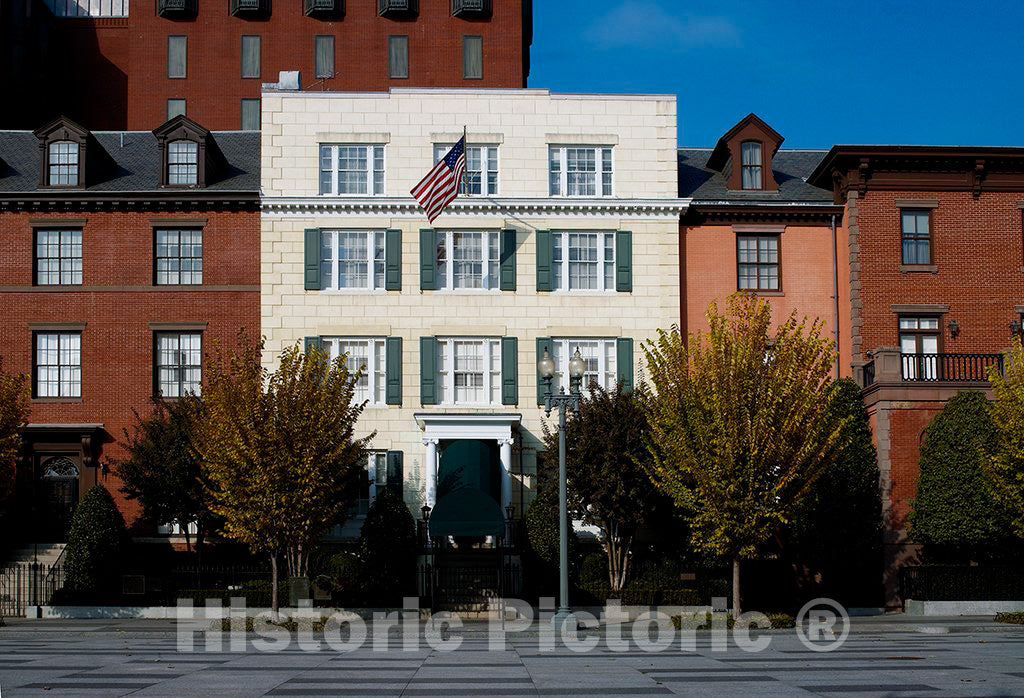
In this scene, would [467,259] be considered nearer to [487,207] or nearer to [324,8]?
[487,207]

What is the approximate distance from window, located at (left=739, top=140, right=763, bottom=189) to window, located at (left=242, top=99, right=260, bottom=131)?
24.6 meters

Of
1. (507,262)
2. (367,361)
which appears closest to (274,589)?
(367,361)

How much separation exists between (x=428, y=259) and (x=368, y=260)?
6.30ft

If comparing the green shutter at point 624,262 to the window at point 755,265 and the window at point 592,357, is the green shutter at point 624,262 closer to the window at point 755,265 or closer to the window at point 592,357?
the window at point 592,357

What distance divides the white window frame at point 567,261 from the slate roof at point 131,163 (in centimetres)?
974

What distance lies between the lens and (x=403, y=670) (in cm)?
2088

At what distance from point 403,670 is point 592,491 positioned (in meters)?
16.6

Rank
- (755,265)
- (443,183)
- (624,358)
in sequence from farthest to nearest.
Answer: (755,265), (624,358), (443,183)

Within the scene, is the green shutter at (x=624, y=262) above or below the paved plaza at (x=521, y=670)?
above

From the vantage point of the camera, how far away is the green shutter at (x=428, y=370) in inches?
1624

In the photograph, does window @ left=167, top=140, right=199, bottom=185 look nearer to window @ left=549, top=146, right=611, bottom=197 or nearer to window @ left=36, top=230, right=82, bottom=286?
window @ left=36, top=230, right=82, bottom=286

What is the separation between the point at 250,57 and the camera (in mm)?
59844

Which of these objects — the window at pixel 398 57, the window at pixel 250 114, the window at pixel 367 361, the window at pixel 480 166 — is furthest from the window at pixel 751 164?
the window at pixel 250 114

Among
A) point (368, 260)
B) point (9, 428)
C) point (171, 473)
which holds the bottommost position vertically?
point (171, 473)
